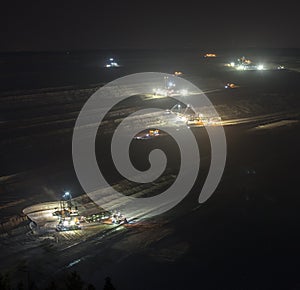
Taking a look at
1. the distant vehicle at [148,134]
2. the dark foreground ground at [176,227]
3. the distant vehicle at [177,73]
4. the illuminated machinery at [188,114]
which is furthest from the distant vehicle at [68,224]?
the distant vehicle at [177,73]

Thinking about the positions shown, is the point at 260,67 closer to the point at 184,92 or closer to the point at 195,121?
the point at 184,92

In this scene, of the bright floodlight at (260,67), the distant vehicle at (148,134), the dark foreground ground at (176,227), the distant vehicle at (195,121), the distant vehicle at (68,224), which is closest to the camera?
the dark foreground ground at (176,227)

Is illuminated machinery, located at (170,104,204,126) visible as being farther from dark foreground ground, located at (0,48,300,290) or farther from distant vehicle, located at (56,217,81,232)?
distant vehicle, located at (56,217,81,232)

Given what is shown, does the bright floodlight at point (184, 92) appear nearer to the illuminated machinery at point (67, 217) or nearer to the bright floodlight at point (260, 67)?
the bright floodlight at point (260, 67)

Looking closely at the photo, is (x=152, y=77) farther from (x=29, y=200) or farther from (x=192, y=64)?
(x=29, y=200)

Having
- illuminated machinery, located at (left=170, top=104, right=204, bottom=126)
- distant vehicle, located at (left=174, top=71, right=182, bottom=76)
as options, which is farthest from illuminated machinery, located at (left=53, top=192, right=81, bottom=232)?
distant vehicle, located at (left=174, top=71, right=182, bottom=76)

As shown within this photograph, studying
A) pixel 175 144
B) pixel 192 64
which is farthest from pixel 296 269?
pixel 192 64

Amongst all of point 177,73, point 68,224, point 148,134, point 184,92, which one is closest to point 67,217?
point 68,224
